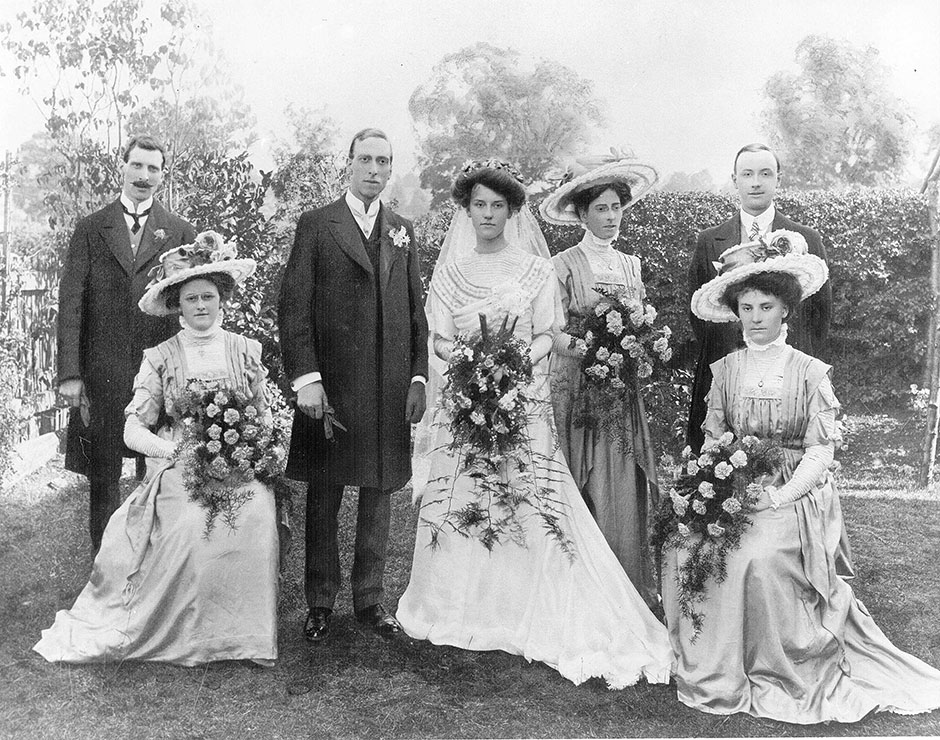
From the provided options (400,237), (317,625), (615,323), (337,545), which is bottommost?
(317,625)

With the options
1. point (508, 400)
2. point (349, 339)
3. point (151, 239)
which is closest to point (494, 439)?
point (508, 400)

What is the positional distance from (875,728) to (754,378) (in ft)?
4.75

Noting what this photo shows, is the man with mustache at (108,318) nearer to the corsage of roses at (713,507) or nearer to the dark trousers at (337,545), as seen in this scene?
the dark trousers at (337,545)

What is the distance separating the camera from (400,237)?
3.74m

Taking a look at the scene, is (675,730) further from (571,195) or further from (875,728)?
(571,195)

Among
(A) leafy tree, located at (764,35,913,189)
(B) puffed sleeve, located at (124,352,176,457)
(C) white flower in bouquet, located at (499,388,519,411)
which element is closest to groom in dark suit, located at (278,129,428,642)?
(C) white flower in bouquet, located at (499,388,519,411)

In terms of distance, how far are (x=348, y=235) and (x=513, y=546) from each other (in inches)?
61.1

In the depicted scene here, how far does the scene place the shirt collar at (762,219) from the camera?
396 centimetres

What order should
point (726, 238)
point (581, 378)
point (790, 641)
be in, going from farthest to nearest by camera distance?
point (726, 238) → point (581, 378) → point (790, 641)

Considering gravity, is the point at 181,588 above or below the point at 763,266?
below

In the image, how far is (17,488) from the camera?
4.01 metres

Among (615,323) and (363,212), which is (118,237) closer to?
(363,212)

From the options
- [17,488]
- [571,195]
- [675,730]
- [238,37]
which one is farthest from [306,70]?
[675,730]

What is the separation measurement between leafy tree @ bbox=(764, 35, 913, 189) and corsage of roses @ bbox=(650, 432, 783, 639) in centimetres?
159
